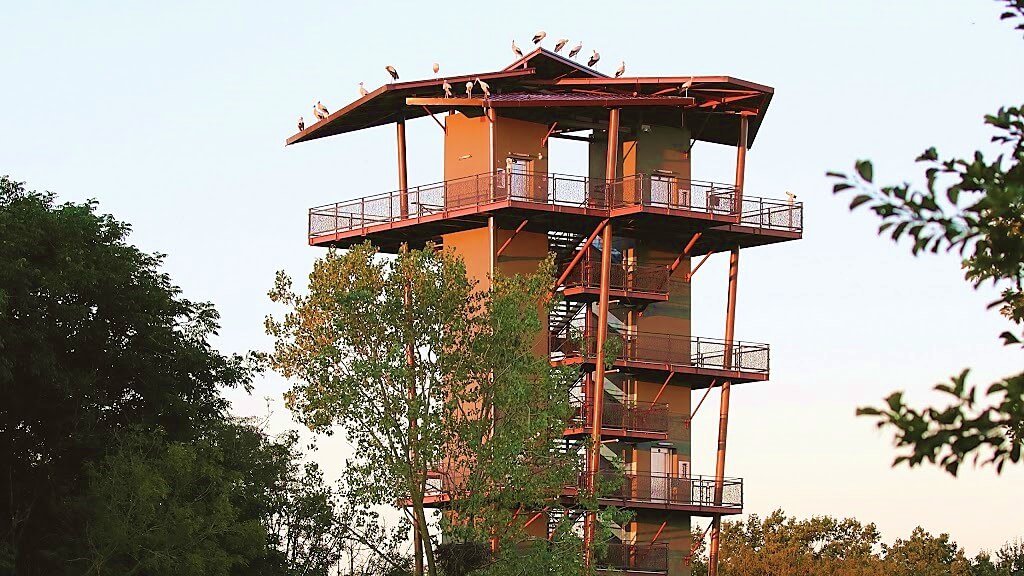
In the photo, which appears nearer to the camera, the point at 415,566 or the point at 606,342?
the point at 415,566

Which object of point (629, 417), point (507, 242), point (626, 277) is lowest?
point (629, 417)

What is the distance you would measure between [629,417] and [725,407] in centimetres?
366

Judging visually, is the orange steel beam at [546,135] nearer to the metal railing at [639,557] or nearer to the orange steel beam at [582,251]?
the orange steel beam at [582,251]

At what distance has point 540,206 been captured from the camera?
56.9 metres

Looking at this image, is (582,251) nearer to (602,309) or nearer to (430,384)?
(602,309)

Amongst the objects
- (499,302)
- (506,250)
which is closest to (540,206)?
(506,250)

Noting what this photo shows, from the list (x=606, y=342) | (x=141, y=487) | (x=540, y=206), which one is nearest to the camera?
(x=141, y=487)

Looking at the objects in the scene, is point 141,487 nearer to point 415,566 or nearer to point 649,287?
point 415,566

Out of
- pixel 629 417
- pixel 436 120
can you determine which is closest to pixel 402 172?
pixel 436 120

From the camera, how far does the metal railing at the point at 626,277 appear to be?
58.8 meters

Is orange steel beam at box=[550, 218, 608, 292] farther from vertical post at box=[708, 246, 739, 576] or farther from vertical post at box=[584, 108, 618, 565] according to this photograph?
vertical post at box=[708, 246, 739, 576]

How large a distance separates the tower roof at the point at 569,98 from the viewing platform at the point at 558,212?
7.61 ft

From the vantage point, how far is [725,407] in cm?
6091

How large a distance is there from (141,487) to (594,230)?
60.6ft
